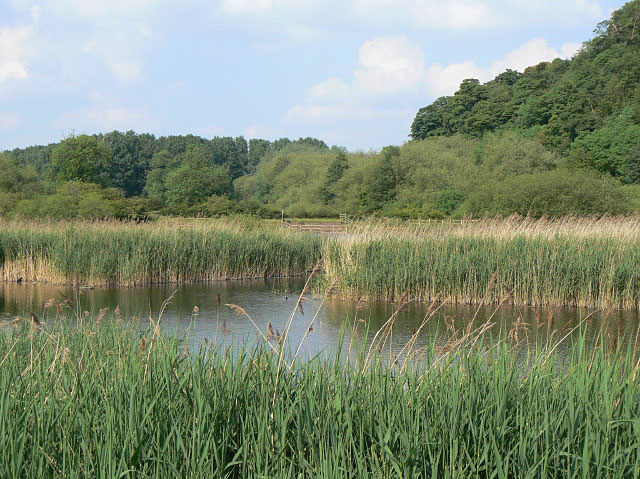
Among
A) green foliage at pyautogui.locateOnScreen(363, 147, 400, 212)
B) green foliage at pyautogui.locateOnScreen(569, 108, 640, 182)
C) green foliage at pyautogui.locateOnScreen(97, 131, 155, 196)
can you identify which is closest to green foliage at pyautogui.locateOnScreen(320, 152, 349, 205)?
green foliage at pyautogui.locateOnScreen(363, 147, 400, 212)

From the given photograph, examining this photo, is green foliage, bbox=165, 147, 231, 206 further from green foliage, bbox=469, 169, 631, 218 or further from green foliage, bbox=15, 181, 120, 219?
green foliage, bbox=469, 169, 631, 218

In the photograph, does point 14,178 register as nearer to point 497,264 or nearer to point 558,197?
point 558,197

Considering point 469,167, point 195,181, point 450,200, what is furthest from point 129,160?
point 450,200

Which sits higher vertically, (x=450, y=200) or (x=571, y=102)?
(x=571, y=102)

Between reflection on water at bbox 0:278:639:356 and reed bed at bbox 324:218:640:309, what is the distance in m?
0.42

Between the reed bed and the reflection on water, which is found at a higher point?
the reed bed

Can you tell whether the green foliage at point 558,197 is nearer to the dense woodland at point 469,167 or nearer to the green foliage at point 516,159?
the dense woodland at point 469,167

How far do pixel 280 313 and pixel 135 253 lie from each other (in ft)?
19.4

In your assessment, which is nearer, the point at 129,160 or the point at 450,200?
the point at 450,200

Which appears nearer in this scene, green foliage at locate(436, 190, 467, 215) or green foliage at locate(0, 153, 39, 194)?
green foliage at locate(0, 153, 39, 194)

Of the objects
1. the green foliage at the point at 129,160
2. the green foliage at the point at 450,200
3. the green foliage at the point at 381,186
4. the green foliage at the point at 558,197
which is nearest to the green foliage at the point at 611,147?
the green foliage at the point at 450,200

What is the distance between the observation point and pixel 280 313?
1218 cm

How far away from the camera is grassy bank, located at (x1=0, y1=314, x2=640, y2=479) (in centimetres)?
334

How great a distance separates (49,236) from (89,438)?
14.7 m
